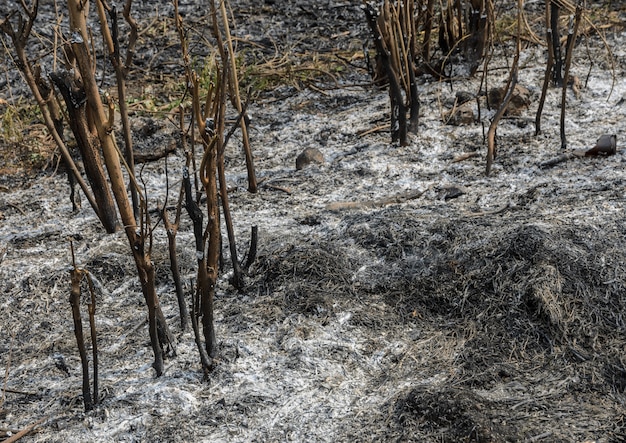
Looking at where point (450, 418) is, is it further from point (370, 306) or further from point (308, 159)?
point (308, 159)

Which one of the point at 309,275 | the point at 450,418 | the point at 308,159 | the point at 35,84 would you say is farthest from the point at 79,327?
the point at 308,159

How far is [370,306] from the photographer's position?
8.82 feet

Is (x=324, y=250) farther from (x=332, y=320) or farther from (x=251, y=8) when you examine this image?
(x=251, y=8)

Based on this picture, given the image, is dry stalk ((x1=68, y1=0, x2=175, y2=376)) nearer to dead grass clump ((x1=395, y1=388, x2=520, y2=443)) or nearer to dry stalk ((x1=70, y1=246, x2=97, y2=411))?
dry stalk ((x1=70, y1=246, x2=97, y2=411))

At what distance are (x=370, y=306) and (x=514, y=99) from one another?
205 centimetres

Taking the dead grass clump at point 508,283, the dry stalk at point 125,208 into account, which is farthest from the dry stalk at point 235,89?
the dead grass clump at point 508,283

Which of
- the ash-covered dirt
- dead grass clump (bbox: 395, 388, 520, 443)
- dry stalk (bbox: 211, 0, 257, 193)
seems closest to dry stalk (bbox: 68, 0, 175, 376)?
the ash-covered dirt

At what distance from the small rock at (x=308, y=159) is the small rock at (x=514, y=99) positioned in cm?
110

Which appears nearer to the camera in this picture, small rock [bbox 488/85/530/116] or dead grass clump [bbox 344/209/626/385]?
dead grass clump [bbox 344/209/626/385]

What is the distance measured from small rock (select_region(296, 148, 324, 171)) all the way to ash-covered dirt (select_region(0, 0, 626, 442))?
42 mm

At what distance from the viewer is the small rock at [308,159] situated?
3.96 metres

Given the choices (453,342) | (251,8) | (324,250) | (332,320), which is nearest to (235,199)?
(324,250)

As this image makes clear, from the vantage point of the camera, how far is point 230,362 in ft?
8.04

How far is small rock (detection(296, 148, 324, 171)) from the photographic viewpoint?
3.96 metres
